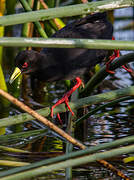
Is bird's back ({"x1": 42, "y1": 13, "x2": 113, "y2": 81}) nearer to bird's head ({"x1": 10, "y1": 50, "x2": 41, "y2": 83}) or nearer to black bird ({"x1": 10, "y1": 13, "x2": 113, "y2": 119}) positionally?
black bird ({"x1": 10, "y1": 13, "x2": 113, "y2": 119})

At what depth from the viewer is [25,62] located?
9.85 feet

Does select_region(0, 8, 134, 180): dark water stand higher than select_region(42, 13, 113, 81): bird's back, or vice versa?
select_region(42, 13, 113, 81): bird's back

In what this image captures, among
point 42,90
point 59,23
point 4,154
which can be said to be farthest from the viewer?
point 42,90

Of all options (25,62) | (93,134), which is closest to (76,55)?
(25,62)

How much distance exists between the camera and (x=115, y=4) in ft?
6.31

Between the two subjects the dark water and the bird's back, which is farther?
the bird's back

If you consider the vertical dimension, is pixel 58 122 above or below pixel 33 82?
below

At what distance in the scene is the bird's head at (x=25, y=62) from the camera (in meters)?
2.99

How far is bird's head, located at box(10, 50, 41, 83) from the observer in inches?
118

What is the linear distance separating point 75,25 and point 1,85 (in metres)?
0.91

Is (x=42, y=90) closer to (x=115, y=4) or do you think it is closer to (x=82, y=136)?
(x=82, y=136)

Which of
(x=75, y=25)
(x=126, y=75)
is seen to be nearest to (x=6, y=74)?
(x=126, y=75)

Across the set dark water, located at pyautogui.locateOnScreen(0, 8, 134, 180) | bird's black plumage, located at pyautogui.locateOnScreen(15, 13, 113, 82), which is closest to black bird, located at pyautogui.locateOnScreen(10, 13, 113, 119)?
bird's black plumage, located at pyautogui.locateOnScreen(15, 13, 113, 82)

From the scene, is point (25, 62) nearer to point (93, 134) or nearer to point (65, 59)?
point (65, 59)
